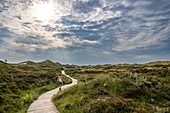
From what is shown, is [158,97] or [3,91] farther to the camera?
[3,91]

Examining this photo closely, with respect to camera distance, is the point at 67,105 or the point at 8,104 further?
the point at 8,104

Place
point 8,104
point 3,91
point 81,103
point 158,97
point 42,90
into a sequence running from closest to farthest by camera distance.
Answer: point 81,103, point 158,97, point 8,104, point 3,91, point 42,90

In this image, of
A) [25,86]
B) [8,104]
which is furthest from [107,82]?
[25,86]

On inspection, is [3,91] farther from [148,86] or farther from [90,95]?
[148,86]

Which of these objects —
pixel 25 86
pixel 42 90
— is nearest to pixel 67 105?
pixel 42 90

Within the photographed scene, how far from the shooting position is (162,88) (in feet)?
60.2

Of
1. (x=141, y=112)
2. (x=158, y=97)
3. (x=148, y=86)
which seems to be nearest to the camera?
(x=141, y=112)

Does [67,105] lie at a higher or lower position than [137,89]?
lower

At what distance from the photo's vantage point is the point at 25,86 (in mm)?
31562

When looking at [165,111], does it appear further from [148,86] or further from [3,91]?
[3,91]

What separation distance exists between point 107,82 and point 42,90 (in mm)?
15873

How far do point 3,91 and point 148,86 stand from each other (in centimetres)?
1692

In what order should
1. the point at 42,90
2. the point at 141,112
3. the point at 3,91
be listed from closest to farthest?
1. the point at 141,112
2. the point at 3,91
3. the point at 42,90

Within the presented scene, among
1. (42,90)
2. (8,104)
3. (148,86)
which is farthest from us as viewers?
(42,90)
